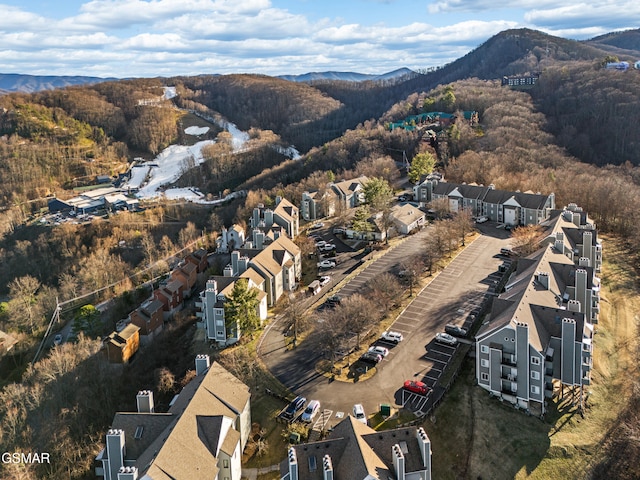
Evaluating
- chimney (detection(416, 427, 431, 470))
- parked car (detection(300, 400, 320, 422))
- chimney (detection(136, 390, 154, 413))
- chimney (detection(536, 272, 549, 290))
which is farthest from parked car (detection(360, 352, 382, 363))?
chimney (detection(136, 390, 154, 413))

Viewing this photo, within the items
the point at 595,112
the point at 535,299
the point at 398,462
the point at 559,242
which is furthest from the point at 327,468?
the point at 595,112

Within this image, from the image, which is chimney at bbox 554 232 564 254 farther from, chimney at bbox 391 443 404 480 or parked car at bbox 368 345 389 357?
chimney at bbox 391 443 404 480

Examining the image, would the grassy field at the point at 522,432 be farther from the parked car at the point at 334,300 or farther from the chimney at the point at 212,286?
the chimney at the point at 212,286

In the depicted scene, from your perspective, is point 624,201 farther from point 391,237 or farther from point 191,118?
point 191,118

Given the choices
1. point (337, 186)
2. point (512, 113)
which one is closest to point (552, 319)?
point (337, 186)

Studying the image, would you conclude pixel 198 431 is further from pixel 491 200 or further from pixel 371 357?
pixel 491 200

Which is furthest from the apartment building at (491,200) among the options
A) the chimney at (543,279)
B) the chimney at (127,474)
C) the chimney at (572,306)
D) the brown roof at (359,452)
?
the chimney at (127,474)
